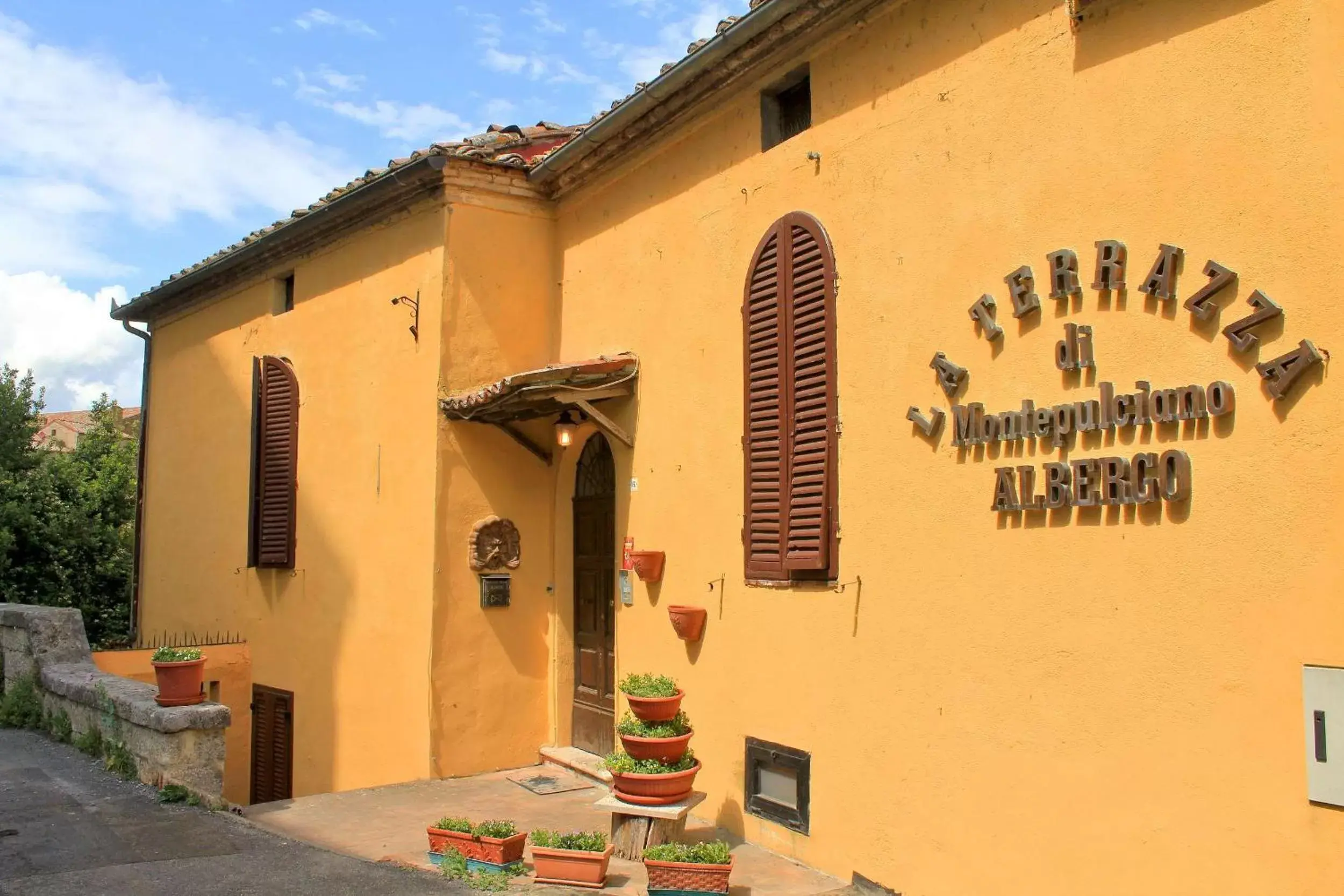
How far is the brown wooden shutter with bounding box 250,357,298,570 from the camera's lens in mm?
11133

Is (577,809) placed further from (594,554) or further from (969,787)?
(969,787)

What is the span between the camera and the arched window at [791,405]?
250 inches

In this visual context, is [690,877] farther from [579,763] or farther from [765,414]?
[579,763]

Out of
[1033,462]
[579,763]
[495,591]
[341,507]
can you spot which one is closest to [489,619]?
[495,591]

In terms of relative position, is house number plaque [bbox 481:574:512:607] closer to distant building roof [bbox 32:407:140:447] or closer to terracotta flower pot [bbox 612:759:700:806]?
terracotta flower pot [bbox 612:759:700:806]

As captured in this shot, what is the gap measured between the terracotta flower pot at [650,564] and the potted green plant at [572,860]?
2171 millimetres

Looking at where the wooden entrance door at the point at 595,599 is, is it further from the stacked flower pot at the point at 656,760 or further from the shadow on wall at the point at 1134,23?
the shadow on wall at the point at 1134,23

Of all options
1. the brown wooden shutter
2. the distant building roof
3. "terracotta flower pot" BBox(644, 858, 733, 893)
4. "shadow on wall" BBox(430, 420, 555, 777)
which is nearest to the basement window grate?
"terracotta flower pot" BBox(644, 858, 733, 893)

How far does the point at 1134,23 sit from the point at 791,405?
9.13ft

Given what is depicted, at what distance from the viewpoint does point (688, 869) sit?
5523 millimetres

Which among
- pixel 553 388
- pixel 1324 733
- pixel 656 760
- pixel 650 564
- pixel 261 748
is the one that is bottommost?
pixel 261 748

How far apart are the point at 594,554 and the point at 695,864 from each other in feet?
12.4

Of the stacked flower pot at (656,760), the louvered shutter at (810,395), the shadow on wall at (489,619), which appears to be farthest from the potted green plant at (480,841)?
the shadow on wall at (489,619)

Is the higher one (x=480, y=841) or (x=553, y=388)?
(x=553, y=388)
